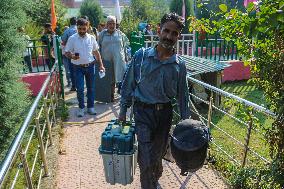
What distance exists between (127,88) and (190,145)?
918 millimetres

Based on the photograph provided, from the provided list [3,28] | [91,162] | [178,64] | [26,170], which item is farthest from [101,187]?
[3,28]

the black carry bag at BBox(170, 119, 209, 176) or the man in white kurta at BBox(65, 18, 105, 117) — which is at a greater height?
the man in white kurta at BBox(65, 18, 105, 117)

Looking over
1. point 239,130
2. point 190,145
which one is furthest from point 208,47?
point 190,145

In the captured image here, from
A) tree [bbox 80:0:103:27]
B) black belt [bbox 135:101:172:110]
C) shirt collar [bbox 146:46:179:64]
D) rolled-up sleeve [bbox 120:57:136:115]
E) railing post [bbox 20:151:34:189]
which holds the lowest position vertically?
railing post [bbox 20:151:34:189]

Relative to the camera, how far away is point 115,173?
11.1 feet

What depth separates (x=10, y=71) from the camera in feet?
17.0

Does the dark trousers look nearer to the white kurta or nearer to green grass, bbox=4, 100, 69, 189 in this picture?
green grass, bbox=4, 100, 69, 189

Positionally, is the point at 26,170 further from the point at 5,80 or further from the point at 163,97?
the point at 5,80

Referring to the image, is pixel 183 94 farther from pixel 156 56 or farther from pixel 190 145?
pixel 190 145

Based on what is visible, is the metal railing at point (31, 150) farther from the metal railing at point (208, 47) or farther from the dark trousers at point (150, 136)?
the metal railing at point (208, 47)

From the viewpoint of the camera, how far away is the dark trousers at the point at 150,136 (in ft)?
10.9

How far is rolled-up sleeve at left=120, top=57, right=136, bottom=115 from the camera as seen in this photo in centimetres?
339

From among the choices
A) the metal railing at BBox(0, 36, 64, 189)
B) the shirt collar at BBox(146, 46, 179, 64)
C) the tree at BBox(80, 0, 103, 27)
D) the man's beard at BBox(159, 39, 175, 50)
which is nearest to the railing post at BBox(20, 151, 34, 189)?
the metal railing at BBox(0, 36, 64, 189)

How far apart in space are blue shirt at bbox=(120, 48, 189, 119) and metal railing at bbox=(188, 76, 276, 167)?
633mm
